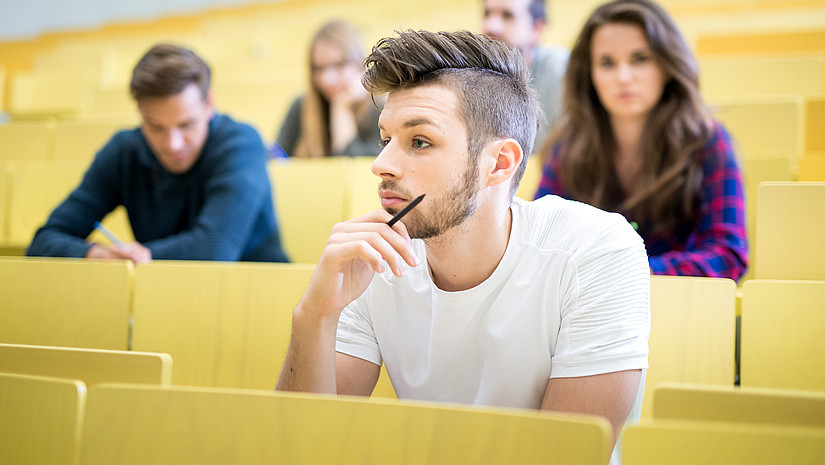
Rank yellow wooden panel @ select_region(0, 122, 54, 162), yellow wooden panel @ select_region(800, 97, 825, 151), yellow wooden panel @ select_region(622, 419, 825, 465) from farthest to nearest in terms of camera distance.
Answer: yellow wooden panel @ select_region(0, 122, 54, 162), yellow wooden panel @ select_region(800, 97, 825, 151), yellow wooden panel @ select_region(622, 419, 825, 465)

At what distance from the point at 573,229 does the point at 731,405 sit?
0.93 feet

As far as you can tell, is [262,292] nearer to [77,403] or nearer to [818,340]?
[77,403]

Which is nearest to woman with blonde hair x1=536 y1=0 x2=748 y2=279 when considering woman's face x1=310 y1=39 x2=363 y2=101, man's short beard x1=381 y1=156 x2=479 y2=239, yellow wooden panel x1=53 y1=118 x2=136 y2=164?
man's short beard x1=381 y1=156 x2=479 y2=239

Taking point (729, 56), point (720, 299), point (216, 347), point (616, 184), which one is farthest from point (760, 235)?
point (729, 56)

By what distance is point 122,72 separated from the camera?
10.4 ft

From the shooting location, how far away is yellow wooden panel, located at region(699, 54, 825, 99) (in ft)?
5.87

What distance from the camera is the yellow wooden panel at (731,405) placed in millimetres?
475

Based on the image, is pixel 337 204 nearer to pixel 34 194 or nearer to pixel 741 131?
pixel 34 194

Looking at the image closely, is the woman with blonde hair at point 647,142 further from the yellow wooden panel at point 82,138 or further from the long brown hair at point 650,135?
the yellow wooden panel at point 82,138

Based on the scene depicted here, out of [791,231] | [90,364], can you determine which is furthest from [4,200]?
[791,231]

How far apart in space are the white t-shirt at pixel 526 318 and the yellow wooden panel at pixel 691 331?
0.13 m

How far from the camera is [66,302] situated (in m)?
0.98

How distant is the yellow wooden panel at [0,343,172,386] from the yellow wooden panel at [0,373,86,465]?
2.6 inches

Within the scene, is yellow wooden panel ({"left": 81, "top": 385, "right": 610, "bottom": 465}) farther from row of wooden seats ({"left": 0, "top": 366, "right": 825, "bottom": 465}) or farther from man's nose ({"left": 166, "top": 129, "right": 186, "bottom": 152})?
man's nose ({"left": 166, "top": 129, "right": 186, "bottom": 152})
